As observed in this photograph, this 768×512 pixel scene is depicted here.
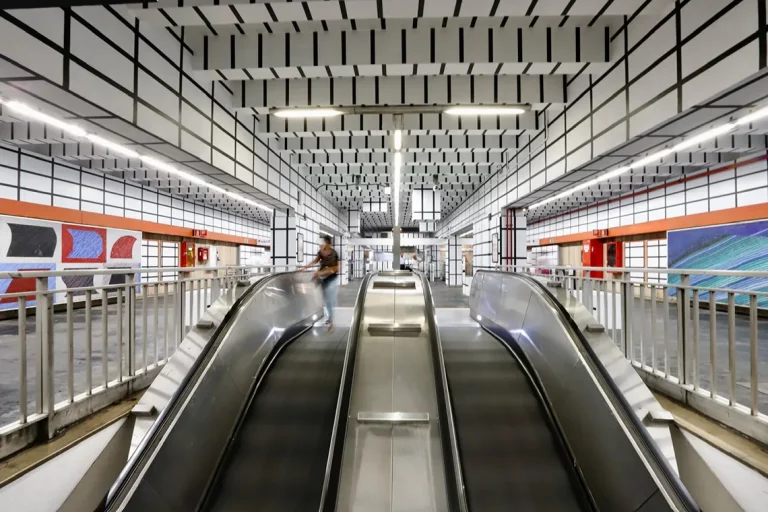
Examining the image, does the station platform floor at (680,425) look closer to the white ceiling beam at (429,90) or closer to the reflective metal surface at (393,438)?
the reflective metal surface at (393,438)

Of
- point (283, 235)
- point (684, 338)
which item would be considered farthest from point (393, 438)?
point (283, 235)

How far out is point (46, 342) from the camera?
8.67 feet

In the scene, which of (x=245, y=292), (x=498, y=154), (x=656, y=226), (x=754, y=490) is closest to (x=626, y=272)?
(x=754, y=490)

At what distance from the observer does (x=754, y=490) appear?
7.70ft

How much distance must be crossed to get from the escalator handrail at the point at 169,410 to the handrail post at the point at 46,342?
0.88 meters

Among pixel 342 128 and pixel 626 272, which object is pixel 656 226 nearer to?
pixel 626 272

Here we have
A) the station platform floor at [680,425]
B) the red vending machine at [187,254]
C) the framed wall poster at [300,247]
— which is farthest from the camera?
the red vending machine at [187,254]

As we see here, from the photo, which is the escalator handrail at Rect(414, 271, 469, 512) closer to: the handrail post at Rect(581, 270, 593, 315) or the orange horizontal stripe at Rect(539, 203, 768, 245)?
the handrail post at Rect(581, 270, 593, 315)

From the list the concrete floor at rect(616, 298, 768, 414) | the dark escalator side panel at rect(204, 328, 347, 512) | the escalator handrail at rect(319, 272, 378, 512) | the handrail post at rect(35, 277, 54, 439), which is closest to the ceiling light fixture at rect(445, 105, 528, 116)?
the concrete floor at rect(616, 298, 768, 414)

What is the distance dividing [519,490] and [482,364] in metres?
1.35

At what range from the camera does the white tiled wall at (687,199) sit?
388 inches

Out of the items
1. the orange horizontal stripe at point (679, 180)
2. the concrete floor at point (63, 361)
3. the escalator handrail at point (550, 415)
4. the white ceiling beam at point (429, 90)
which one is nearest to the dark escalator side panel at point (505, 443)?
the escalator handrail at point (550, 415)

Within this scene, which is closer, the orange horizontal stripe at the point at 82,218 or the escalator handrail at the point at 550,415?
the escalator handrail at the point at 550,415

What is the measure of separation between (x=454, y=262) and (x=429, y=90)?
15220 millimetres
